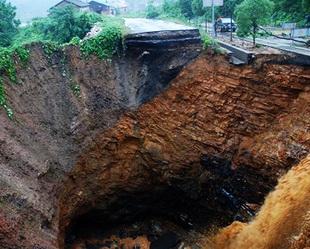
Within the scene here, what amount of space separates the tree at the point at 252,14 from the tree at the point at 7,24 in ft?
31.8

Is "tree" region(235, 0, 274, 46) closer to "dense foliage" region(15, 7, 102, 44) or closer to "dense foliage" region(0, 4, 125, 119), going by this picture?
"dense foliage" region(0, 4, 125, 119)

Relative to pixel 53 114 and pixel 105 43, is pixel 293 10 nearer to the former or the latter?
pixel 105 43

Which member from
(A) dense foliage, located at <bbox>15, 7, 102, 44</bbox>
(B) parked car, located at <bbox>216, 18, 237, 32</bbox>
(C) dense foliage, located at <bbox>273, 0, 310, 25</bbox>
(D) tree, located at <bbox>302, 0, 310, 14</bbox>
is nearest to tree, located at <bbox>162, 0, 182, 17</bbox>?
(B) parked car, located at <bbox>216, 18, 237, 32</bbox>

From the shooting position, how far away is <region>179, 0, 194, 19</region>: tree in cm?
2419

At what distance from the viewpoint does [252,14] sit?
13648 mm

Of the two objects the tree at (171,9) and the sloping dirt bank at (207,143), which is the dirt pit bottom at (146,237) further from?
the tree at (171,9)

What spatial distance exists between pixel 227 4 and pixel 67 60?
31.3 ft

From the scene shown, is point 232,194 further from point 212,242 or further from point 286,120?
point 286,120

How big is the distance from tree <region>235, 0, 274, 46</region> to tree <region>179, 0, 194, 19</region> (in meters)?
10.5

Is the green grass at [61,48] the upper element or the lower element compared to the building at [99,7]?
upper

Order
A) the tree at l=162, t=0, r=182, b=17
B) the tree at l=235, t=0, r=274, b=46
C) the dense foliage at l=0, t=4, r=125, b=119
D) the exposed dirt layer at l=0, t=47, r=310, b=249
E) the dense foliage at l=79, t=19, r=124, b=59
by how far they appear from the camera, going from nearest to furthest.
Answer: the dense foliage at l=0, t=4, r=125, b=119, the exposed dirt layer at l=0, t=47, r=310, b=249, the tree at l=235, t=0, r=274, b=46, the dense foliage at l=79, t=19, r=124, b=59, the tree at l=162, t=0, r=182, b=17

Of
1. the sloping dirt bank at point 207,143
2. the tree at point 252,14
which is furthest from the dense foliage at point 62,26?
the tree at point 252,14

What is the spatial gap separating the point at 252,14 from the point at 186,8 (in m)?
11.5

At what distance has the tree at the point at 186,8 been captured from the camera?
24188 millimetres
